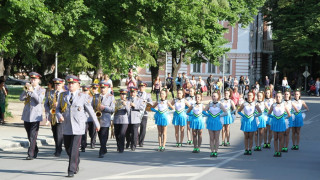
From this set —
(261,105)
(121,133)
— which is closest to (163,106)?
(121,133)

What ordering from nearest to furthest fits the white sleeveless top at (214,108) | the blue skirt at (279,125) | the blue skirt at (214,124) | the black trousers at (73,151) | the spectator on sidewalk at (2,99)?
the black trousers at (73,151) → the blue skirt at (214,124) → the white sleeveless top at (214,108) → the blue skirt at (279,125) → the spectator on sidewalk at (2,99)

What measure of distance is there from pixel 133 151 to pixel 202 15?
12.6 metres

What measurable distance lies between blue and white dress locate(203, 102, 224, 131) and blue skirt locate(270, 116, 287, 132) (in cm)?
146

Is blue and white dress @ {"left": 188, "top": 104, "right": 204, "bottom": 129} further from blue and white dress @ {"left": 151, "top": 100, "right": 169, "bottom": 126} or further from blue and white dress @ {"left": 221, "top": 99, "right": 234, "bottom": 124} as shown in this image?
blue and white dress @ {"left": 221, "top": 99, "right": 234, "bottom": 124}

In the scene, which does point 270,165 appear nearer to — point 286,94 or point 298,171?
point 298,171

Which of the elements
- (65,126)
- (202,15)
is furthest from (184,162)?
(202,15)

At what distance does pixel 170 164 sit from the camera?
1262cm

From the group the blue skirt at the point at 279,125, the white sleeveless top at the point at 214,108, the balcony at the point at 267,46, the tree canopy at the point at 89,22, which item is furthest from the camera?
the balcony at the point at 267,46

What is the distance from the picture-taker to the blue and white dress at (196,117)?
48.8ft

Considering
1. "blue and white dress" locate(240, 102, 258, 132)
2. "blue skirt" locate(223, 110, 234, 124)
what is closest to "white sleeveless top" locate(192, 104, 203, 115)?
"blue and white dress" locate(240, 102, 258, 132)

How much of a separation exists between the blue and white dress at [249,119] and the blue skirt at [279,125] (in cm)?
50

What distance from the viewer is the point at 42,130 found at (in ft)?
62.4

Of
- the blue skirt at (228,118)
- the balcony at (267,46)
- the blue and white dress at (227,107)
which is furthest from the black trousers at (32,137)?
the balcony at (267,46)

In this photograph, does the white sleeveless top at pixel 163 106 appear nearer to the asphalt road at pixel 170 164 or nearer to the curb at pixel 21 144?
the asphalt road at pixel 170 164
